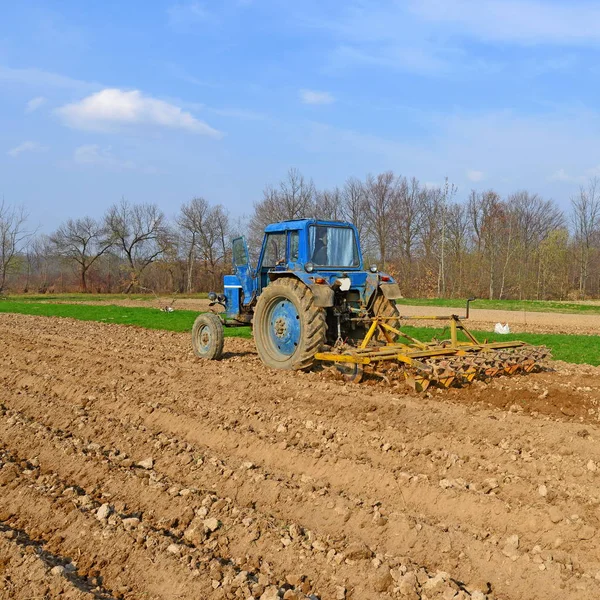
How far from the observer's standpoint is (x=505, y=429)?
5605 millimetres

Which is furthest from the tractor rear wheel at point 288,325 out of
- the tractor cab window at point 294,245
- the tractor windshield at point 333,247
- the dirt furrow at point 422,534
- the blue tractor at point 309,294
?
the dirt furrow at point 422,534

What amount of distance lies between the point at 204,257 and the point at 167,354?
4554 cm

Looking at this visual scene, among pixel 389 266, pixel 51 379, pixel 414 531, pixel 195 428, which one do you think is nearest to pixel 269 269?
pixel 51 379

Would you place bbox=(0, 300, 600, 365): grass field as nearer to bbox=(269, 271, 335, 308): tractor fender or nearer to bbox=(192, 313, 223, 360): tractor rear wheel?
bbox=(269, 271, 335, 308): tractor fender

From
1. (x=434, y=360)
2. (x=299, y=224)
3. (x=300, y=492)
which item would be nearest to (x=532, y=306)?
(x=299, y=224)

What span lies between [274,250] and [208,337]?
1.91 metres

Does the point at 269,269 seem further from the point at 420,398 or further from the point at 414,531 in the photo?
the point at 414,531

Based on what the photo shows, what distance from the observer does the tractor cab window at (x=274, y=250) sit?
929 centimetres

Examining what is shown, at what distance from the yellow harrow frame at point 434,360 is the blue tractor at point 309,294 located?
0.50m

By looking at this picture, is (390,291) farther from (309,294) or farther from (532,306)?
(532,306)

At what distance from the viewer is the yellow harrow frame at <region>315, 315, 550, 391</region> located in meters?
6.94

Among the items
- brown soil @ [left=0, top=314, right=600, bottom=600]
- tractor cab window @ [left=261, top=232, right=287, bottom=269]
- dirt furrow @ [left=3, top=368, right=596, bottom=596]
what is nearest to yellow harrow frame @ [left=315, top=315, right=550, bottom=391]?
brown soil @ [left=0, top=314, right=600, bottom=600]

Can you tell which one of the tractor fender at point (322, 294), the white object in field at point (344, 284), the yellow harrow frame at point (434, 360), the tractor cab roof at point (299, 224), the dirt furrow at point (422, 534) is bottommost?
the dirt furrow at point (422, 534)

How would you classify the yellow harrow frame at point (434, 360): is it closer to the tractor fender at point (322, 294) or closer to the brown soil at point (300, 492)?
the brown soil at point (300, 492)
